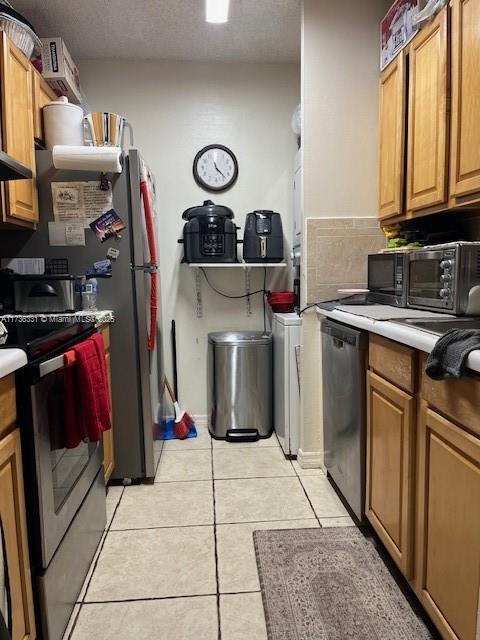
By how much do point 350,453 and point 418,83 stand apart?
1.65 meters

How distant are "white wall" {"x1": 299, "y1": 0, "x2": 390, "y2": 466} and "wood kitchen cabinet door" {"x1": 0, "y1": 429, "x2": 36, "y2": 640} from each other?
1669 millimetres

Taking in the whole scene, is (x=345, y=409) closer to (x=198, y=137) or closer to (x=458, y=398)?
(x=458, y=398)

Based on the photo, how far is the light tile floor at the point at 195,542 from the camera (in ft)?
4.61

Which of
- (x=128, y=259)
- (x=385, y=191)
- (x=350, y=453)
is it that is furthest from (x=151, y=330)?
(x=385, y=191)

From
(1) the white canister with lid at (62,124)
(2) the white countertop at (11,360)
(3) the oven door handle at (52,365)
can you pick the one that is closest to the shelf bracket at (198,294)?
(1) the white canister with lid at (62,124)

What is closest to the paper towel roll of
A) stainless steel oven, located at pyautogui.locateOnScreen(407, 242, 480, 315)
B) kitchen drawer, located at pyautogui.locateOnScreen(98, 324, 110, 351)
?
kitchen drawer, located at pyautogui.locateOnScreen(98, 324, 110, 351)

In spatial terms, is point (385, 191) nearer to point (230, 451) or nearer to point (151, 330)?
point (151, 330)

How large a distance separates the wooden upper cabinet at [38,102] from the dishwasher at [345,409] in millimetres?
1744

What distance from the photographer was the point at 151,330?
2.39 metres

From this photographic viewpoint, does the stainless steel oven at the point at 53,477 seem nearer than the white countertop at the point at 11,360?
No

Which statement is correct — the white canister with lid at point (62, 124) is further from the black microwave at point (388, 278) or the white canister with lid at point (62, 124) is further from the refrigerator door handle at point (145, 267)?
the black microwave at point (388, 278)

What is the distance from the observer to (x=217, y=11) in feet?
7.56

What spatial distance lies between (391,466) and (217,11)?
2.36 meters

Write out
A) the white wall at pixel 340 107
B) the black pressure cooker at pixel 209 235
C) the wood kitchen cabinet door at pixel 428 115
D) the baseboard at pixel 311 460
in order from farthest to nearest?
the black pressure cooker at pixel 209 235 → the baseboard at pixel 311 460 → the white wall at pixel 340 107 → the wood kitchen cabinet door at pixel 428 115
